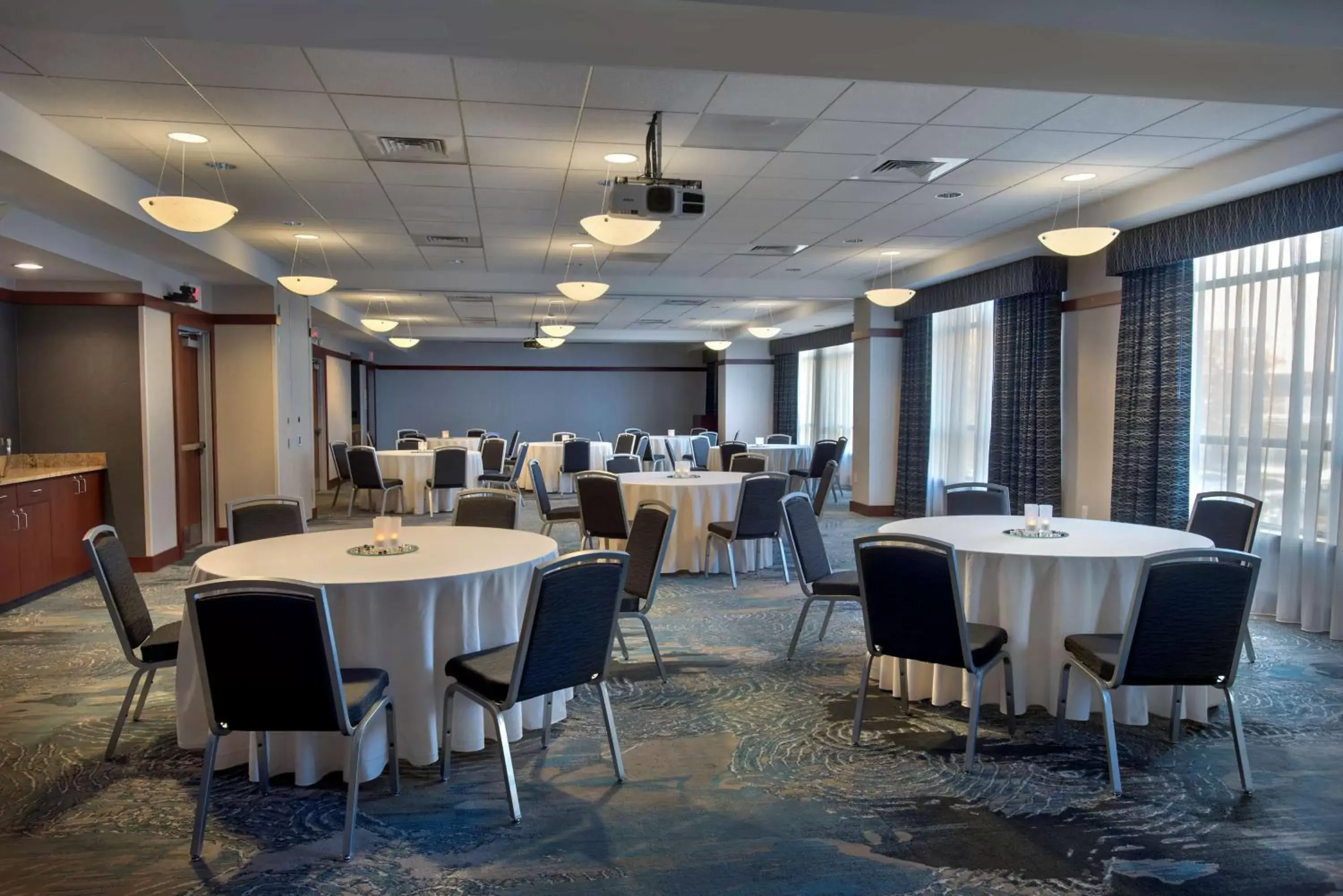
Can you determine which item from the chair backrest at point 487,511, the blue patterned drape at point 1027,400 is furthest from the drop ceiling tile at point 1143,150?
the chair backrest at point 487,511

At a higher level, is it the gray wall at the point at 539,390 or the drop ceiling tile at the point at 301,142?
the drop ceiling tile at the point at 301,142

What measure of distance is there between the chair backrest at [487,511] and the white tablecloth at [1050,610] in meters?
2.52

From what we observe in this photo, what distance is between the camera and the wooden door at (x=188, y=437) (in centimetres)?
839

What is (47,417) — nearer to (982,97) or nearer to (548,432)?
(982,97)

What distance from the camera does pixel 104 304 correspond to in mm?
7555

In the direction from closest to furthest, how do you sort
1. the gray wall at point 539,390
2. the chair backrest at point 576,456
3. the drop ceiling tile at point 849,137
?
1. the drop ceiling tile at point 849,137
2. the chair backrest at point 576,456
3. the gray wall at point 539,390

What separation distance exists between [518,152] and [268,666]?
3.71 m

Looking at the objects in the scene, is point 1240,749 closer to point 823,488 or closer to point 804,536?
point 804,536

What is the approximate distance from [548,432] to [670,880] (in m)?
19.5

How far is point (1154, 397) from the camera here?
675 centimetres

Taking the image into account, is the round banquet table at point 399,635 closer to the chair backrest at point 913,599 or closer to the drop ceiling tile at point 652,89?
the chair backrest at point 913,599

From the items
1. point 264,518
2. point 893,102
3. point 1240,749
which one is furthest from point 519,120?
point 1240,749

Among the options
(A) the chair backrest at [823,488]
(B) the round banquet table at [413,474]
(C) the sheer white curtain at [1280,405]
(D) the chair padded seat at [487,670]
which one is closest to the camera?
(D) the chair padded seat at [487,670]

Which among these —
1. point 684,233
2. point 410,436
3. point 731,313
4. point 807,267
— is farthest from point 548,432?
point 684,233
